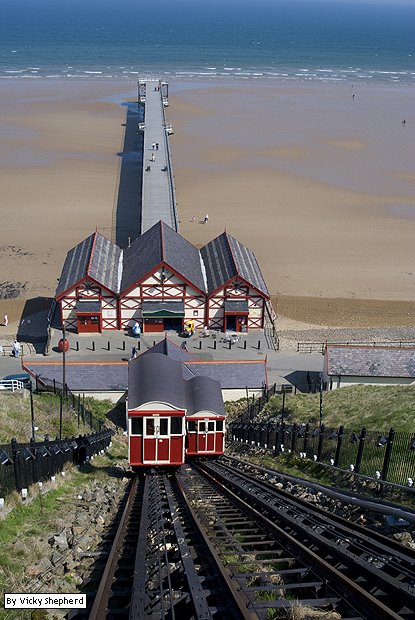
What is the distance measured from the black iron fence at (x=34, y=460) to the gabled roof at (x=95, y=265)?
65.7 feet

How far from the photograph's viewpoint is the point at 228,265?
41.5m

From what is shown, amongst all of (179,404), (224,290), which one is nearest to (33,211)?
(224,290)

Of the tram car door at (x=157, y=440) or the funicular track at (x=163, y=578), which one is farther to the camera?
the tram car door at (x=157, y=440)

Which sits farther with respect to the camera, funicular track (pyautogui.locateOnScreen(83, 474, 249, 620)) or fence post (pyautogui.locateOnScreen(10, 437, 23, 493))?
fence post (pyautogui.locateOnScreen(10, 437, 23, 493))

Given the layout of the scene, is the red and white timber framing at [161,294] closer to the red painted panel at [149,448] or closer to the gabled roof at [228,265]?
the gabled roof at [228,265]

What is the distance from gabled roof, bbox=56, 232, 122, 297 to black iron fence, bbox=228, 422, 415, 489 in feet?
51.3

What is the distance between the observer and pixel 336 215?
64.2 m

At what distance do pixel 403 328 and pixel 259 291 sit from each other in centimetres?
1120

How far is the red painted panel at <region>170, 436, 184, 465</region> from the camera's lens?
21.5m

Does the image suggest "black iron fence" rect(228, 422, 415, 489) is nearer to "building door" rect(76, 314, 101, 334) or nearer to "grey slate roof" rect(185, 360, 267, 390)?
"grey slate roof" rect(185, 360, 267, 390)

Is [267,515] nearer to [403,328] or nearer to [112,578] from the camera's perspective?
[112,578]

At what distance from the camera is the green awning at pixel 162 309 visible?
1581 inches

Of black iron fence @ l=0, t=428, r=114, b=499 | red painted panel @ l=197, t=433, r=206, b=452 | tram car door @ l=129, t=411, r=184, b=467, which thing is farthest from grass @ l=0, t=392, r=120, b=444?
red painted panel @ l=197, t=433, r=206, b=452

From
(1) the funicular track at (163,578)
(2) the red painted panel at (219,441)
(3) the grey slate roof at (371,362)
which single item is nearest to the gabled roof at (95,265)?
(3) the grey slate roof at (371,362)
